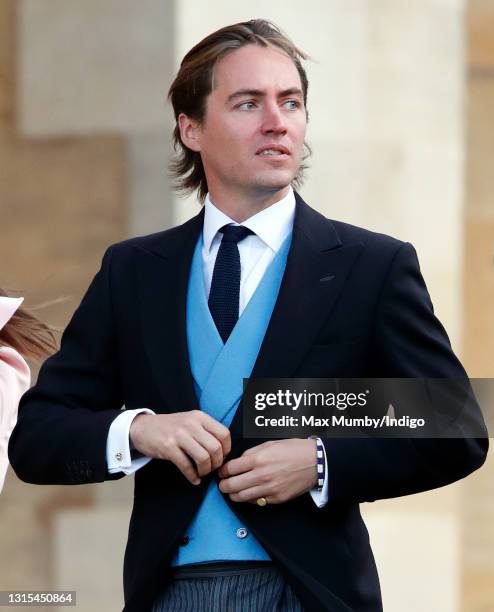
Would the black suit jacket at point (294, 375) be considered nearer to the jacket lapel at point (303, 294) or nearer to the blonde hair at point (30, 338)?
the jacket lapel at point (303, 294)

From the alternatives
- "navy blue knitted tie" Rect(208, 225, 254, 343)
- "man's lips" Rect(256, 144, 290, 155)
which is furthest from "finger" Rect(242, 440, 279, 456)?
"man's lips" Rect(256, 144, 290, 155)

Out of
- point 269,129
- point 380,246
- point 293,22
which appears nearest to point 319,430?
point 380,246

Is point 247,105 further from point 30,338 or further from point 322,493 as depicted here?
point 30,338

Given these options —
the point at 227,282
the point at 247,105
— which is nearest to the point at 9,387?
the point at 227,282

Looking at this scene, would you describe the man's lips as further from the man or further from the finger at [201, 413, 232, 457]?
the finger at [201, 413, 232, 457]

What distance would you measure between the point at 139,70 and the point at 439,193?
1.08 metres

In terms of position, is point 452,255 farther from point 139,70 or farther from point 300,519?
point 300,519

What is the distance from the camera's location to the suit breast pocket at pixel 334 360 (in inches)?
98.3

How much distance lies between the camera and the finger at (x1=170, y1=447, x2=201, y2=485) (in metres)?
2.38

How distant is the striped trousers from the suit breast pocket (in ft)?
1.13

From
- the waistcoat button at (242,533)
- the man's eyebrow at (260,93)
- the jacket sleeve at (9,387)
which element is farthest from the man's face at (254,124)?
the jacket sleeve at (9,387)

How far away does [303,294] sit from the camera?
2557mm

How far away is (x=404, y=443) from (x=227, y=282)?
46cm

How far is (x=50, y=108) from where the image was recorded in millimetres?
4855
